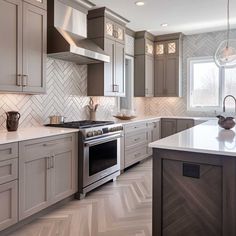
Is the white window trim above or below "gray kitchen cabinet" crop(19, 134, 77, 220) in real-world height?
above

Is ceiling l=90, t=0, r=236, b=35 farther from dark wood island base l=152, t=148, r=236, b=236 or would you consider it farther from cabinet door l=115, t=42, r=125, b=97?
dark wood island base l=152, t=148, r=236, b=236

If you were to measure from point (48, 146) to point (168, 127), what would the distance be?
3.58 m

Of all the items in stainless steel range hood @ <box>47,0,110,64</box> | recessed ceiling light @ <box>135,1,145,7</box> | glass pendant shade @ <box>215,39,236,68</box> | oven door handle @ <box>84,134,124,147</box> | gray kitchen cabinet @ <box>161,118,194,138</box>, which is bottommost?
oven door handle @ <box>84,134,124,147</box>

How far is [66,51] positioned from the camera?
3.19 meters

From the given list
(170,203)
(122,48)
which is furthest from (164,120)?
(170,203)

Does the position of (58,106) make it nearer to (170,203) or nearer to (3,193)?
(3,193)

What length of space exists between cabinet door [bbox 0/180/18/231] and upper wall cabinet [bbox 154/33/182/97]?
443cm

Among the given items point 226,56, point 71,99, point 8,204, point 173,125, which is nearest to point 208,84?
point 173,125

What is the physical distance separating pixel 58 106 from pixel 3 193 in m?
1.83

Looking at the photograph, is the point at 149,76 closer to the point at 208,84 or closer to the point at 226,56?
the point at 208,84

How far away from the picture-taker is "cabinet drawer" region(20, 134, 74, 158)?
2484mm

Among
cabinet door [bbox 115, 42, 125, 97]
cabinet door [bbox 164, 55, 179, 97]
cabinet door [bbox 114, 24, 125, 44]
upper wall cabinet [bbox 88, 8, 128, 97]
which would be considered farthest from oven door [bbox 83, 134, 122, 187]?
cabinet door [bbox 164, 55, 179, 97]

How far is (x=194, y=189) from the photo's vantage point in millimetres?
1952

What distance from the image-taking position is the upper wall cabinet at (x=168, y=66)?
5.84m
